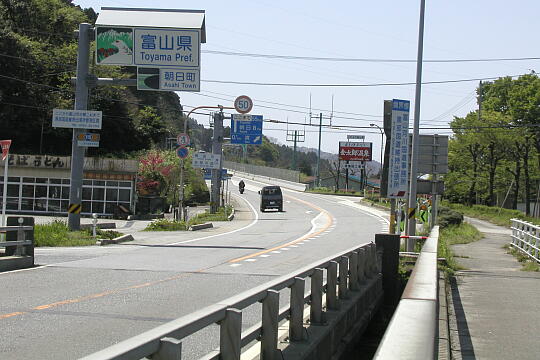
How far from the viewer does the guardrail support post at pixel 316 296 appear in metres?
8.47

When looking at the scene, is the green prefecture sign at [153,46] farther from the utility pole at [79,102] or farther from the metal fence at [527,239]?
the metal fence at [527,239]

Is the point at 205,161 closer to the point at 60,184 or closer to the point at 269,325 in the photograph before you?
the point at 60,184

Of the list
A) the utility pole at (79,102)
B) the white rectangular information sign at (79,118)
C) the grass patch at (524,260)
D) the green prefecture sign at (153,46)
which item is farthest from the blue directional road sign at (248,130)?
the grass patch at (524,260)

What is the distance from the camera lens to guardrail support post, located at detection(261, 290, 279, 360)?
20.4 feet

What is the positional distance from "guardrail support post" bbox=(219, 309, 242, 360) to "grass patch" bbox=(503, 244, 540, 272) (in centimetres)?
1492

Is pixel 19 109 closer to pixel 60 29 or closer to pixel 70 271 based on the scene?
pixel 60 29

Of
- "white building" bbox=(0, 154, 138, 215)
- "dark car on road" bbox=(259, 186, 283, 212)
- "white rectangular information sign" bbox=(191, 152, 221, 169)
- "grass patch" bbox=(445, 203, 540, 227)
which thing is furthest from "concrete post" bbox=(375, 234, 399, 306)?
"dark car on road" bbox=(259, 186, 283, 212)

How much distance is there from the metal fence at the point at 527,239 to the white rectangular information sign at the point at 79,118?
50.7ft

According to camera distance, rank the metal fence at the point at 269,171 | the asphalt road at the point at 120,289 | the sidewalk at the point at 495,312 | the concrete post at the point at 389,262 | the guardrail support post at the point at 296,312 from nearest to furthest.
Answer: the guardrail support post at the point at 296,312
the asphalt road at the point at 120,289
the sidewalk at the point at 495,312
the concrete post at the point at 389,262
the metal fence at the point at 269,171

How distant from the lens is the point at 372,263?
14.5 metres

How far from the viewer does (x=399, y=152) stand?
70.6ft

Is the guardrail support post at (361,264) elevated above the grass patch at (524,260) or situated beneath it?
elevated above

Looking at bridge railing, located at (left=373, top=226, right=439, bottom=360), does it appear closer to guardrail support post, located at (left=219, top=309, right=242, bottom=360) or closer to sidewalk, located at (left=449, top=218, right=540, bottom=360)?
guardrail support post, located at (left=219, top=309, right=242, bottom=360)

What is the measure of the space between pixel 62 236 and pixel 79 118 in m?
5.07
